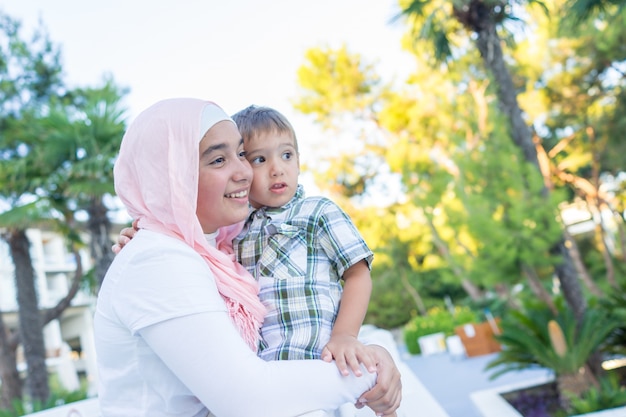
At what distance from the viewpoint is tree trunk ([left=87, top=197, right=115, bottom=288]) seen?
866 centimetres

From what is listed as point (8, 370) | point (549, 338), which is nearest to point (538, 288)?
point (549, 338)

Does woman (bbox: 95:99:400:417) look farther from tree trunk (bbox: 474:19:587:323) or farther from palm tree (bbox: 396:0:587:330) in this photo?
tree trunk (bbox: 474:19:587:323)

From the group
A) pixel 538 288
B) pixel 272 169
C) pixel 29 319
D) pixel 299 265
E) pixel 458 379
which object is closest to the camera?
pixel 299 265

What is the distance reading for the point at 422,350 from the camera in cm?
1788

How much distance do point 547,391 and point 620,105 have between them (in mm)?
11709

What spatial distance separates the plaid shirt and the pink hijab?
0.05 m

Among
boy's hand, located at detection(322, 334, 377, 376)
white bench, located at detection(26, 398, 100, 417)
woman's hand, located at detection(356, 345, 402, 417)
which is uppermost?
boy's hand, located at detection(322, 334, 377, 376)

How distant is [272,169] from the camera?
186 cm

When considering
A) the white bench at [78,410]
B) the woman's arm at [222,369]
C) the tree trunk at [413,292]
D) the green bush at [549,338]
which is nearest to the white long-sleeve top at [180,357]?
the woman's arm at [222,369]

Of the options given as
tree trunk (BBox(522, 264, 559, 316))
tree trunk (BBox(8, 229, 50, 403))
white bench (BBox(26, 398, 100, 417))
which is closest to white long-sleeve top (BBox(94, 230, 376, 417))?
white bench (BBox(26, 398, 100, 417))

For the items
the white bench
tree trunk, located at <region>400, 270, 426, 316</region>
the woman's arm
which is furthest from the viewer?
tree trunk, located at <region>400, 270, 426, 316</region>

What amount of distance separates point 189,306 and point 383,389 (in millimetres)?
472

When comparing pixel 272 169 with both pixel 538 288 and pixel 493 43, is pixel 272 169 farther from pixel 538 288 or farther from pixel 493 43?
pixel 493 43

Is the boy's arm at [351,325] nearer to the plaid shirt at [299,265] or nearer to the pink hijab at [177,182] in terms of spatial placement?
the plaid shirt at [299,265]
